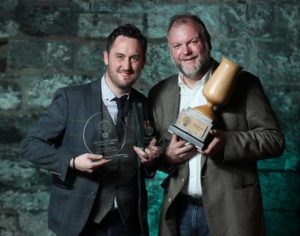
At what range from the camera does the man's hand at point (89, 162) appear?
166 cm

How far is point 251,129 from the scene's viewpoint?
188cm

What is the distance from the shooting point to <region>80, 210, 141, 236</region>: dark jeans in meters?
1.78

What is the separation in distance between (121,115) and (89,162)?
0.23m

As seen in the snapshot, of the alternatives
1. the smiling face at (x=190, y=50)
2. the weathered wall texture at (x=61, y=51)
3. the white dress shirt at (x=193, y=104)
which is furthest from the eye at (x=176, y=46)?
the weathered wall texture at (x=61, y=51)

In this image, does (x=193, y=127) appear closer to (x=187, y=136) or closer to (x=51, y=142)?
(x=187, y=136)

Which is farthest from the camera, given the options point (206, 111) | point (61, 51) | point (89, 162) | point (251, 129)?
point (61, 51)

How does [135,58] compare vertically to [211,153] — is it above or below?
above

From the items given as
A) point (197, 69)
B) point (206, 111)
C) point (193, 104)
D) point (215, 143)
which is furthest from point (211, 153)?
point (197, 69)

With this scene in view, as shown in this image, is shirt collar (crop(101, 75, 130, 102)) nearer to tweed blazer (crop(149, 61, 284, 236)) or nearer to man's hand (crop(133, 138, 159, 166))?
man's hand (crop(133, 138, 159, 166))

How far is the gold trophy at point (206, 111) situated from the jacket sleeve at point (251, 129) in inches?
4.1

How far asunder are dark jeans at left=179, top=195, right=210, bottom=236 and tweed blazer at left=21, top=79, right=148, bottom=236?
17 cm

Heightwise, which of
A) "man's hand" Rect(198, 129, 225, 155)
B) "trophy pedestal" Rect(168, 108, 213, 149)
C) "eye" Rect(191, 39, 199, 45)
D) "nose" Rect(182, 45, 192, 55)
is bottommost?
"man's hand" Rect(198, 129, 225, 155)

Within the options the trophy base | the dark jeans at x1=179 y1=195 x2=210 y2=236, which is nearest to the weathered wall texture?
the dark jeans at x1=179 y1=195 x2=210 y2=236

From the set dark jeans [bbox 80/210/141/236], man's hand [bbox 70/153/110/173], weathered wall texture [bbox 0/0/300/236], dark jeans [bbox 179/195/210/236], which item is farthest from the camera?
weathered wall texture [bbox 0/0/300/236]
